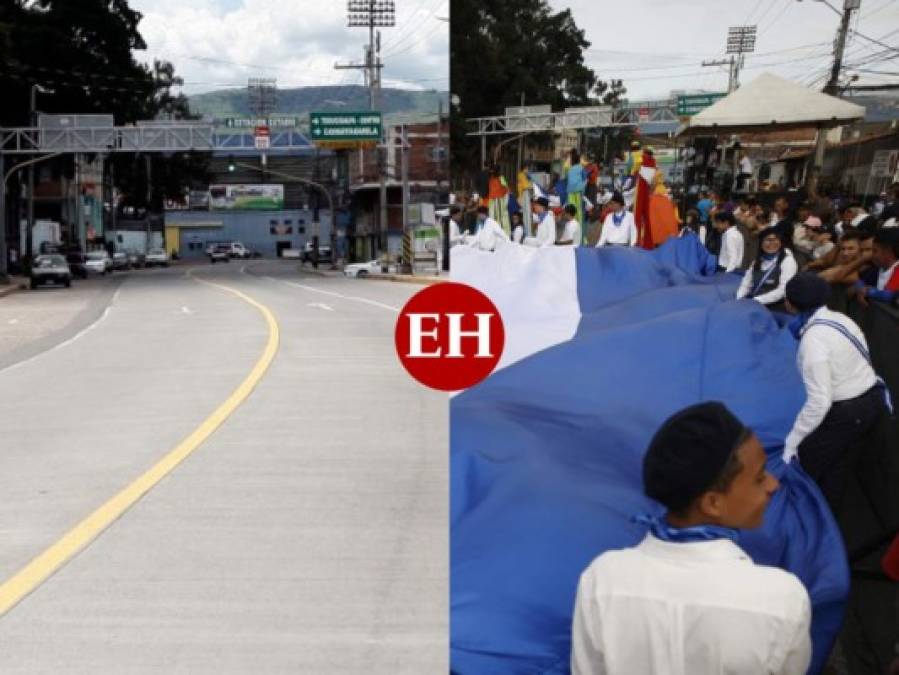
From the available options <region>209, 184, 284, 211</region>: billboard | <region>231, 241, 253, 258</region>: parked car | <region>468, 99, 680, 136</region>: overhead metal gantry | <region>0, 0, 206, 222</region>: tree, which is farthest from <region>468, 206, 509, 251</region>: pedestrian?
<region>209, 184, 284, 211</region>: billboard

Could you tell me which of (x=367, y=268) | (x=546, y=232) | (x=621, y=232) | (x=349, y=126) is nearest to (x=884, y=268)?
(x=621, y=232)

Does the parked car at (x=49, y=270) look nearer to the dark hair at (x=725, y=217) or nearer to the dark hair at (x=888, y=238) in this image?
the dark hair at (x=725, y=217)

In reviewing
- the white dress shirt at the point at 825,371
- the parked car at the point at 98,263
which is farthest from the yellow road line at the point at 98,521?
the parked car at the point at 98,263

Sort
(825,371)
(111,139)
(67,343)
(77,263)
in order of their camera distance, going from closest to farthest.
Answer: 1. (825,371)
2. (67,343)
3. (111,139)
4. (77,263)

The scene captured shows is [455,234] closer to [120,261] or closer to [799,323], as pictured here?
[799,323]

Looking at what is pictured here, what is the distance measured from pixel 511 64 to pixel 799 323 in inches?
20.0

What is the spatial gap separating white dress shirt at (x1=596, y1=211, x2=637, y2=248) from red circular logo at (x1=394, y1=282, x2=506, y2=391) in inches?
6.8

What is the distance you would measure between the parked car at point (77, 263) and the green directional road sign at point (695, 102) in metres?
28.9

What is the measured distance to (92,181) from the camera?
41000mm

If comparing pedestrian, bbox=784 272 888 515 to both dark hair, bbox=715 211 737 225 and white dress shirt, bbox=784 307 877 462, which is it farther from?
dark hair, bbox=715 211 737 225

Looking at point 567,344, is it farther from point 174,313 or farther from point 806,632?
point 174,313

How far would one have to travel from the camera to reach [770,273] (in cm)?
140

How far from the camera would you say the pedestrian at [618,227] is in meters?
1.57

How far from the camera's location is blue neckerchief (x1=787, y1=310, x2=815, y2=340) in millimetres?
1367
